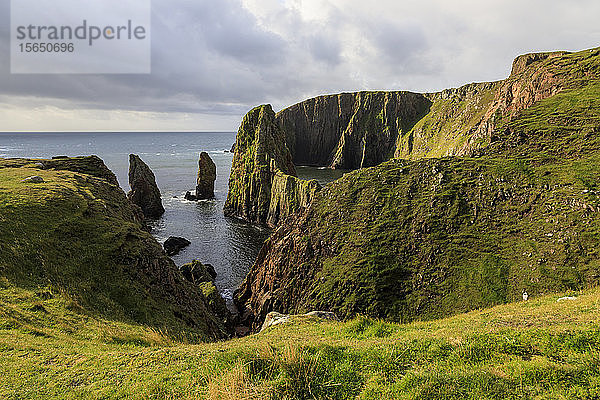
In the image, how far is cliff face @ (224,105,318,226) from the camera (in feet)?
307

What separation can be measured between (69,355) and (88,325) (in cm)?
532

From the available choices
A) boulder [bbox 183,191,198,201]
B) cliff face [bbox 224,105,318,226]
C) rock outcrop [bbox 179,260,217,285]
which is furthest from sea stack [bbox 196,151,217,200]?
rock outcrop [bbox 179,260,217,285]

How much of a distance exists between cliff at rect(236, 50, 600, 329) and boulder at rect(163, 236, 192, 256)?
997 inches

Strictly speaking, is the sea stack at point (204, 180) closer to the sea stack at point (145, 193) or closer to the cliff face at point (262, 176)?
the cliff face at point (262, 176)

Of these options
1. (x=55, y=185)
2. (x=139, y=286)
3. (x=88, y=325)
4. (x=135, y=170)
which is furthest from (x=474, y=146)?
(x=135, y=170)

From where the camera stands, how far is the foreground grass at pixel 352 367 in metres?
8.54

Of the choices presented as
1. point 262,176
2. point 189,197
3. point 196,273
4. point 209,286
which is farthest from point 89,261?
point 189,197

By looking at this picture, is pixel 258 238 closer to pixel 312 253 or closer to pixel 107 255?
pixel 312 253

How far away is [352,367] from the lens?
10.2 metres

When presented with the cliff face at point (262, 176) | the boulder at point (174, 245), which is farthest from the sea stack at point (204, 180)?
the boulder at point (174, 245)

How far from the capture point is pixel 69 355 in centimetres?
1459

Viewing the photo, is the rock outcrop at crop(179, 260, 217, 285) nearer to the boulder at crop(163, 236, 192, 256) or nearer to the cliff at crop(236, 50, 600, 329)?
the cliff at crop(236, 50, 600, 329)

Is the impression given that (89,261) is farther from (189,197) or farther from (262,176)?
(189,197)

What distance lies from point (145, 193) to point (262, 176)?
1565 inches
